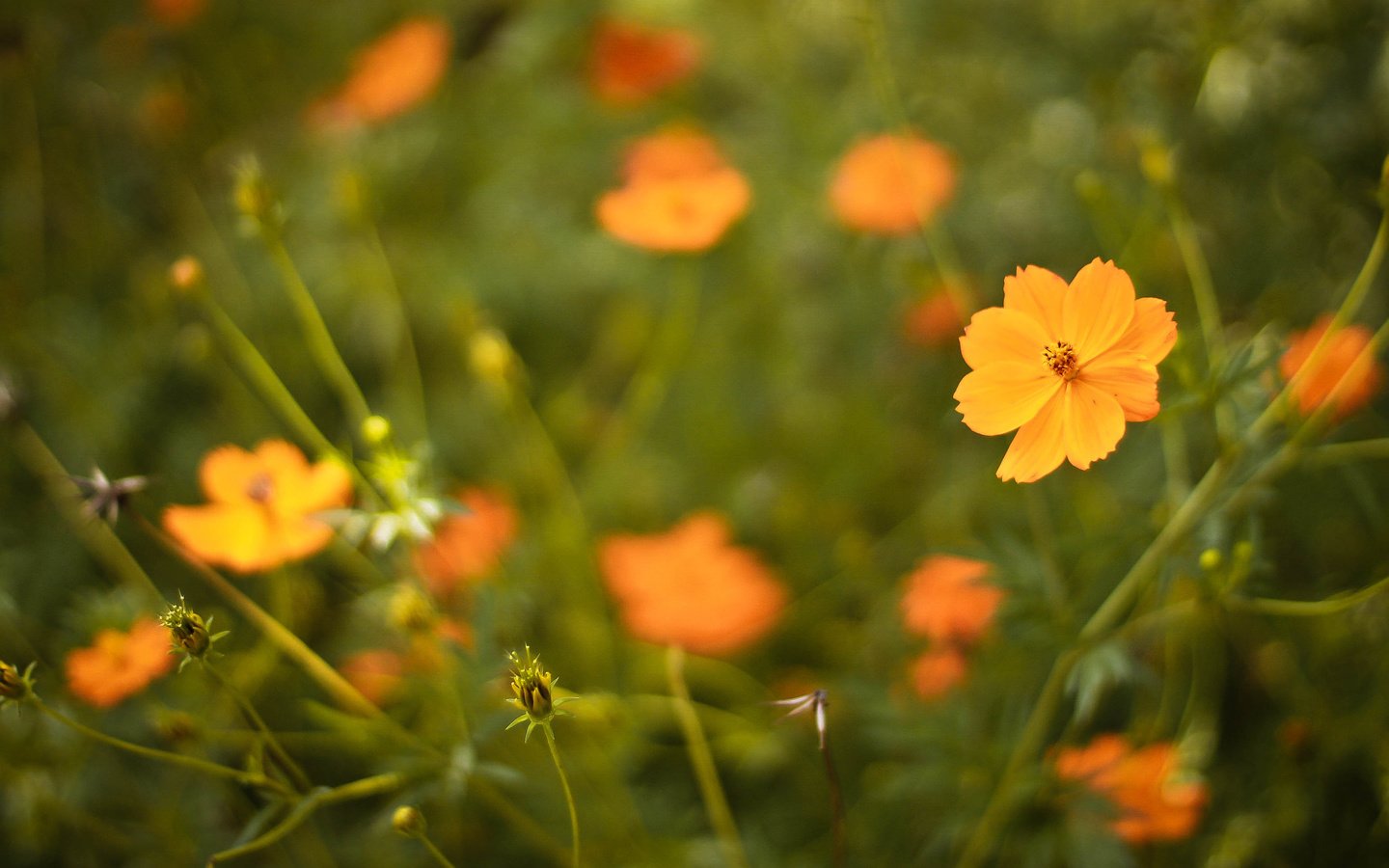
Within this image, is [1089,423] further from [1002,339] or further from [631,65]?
[631,65]

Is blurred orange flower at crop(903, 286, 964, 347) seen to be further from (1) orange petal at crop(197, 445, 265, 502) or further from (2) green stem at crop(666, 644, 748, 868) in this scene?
(1) orange petal at crop(197, 445, 265, 502)

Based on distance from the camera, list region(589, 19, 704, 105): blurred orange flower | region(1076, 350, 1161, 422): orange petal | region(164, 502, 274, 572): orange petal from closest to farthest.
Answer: region(1076, 350, 1161, 422): orange petal → region(164, 502, 274, 572): orange petal → region(589, 19, 704, 105): blurred orange flower

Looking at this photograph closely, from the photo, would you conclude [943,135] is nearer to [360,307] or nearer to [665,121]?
[665,121]

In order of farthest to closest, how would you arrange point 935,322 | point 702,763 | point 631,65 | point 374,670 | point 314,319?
point 631,65 → point 935,322 → point 374,670 → point 314,319 → point 702,763

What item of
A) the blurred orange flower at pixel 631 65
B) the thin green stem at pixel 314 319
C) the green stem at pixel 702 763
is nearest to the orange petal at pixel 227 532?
the thin green stem at pixel 314 319

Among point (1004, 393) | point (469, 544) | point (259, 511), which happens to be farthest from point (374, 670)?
point (1004, 393)

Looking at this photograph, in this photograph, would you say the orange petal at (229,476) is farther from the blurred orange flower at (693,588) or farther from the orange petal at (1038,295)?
the orange petal at (1038,295)

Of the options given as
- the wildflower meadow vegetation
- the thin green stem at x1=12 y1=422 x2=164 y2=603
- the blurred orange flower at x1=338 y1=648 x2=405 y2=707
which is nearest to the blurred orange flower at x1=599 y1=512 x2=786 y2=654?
the wildflower meadow vegetation
